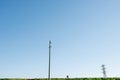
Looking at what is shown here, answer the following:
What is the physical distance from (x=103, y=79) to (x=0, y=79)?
22.8 metres

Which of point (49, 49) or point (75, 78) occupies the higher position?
point (49, 49)

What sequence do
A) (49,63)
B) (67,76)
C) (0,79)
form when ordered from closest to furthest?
(49,63), (0,79), (67,76)

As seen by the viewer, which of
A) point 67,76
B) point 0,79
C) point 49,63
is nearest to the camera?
point 49,63

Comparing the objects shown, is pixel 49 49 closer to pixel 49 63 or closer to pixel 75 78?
pixel 49 63

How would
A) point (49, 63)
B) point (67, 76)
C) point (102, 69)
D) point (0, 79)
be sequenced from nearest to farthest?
point (49, 63)
point (0, 79)
point (67, 76)
point (102, 69)

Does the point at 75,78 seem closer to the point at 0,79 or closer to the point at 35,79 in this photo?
the point at 35,79

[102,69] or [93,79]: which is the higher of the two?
[102,69]

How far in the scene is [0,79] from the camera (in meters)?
40.7

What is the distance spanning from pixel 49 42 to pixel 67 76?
1263cm

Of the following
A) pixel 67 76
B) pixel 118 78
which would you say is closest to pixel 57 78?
pixel 67 76

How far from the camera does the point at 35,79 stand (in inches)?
1647

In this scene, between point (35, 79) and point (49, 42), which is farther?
point (35, 79)

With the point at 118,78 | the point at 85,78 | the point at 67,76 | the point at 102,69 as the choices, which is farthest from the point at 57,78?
the point at 102,69

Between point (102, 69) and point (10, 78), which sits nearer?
point (10, 78)
